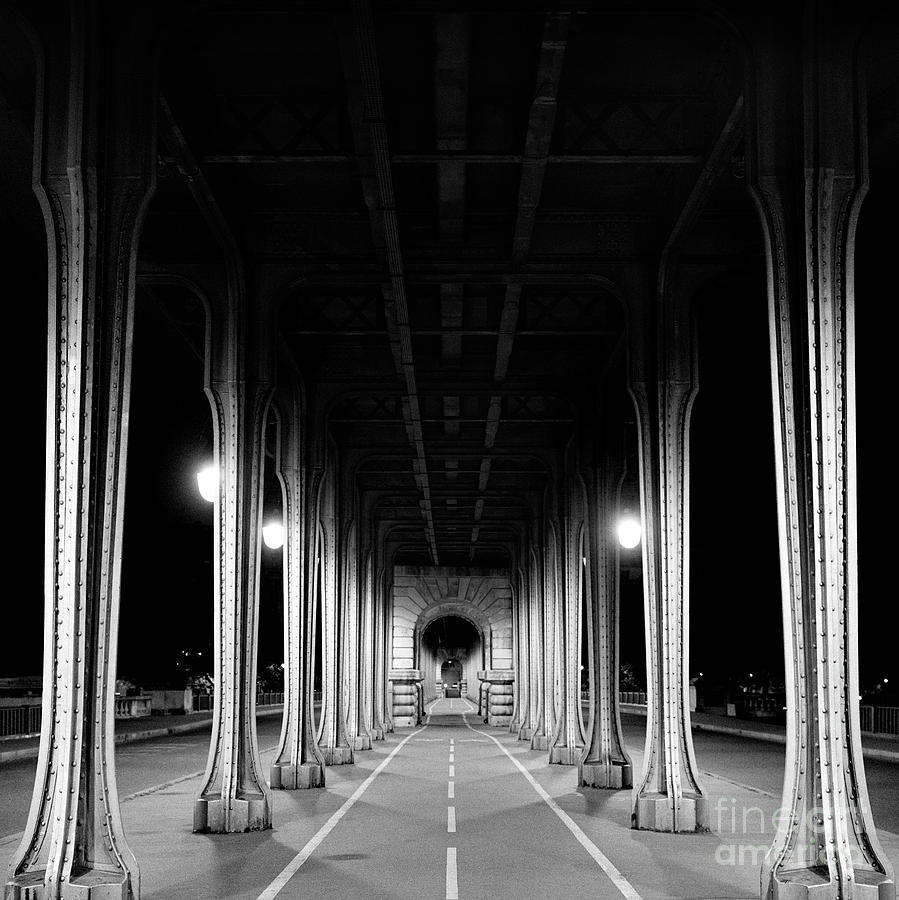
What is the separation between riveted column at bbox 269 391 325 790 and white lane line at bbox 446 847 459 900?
8.24 meters

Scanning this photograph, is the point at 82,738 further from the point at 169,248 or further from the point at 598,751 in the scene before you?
the point at 598,751

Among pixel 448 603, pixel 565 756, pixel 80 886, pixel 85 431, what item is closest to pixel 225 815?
pixel 80 886

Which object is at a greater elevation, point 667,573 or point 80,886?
point 667,573

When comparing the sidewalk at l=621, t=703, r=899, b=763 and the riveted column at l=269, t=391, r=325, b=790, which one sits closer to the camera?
the riveted column at l=269, t=391, r=325, b=790

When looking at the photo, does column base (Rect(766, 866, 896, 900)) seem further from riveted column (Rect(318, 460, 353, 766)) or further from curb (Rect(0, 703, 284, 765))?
riveted column (Rect(318, 460, 353, 766))

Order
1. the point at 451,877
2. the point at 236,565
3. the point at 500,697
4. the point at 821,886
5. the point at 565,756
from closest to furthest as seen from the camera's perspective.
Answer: the point at 821,886 < the point at 451,877 < the point at 236,565 < the point at 565,756 < the point at 500,697

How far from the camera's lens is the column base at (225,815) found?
57.0 ft

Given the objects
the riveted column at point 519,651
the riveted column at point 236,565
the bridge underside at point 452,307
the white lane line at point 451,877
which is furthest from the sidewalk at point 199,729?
the white lane line at point 451,877

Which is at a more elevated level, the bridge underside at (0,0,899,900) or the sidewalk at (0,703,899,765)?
the bridge underside at (0,0,899,900)

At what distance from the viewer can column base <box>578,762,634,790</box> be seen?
24.3m

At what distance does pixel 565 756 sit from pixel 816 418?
870 inches

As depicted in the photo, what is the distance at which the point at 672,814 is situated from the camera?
57.3ft

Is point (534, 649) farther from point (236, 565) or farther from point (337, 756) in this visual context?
point (236, 565)

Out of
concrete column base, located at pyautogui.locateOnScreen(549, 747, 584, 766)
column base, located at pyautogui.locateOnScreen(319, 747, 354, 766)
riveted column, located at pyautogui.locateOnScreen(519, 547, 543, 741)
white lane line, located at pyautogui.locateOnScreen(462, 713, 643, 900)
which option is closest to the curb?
column base, located at pyautogui.locateOnScreen(319, 747, 354, 766)
